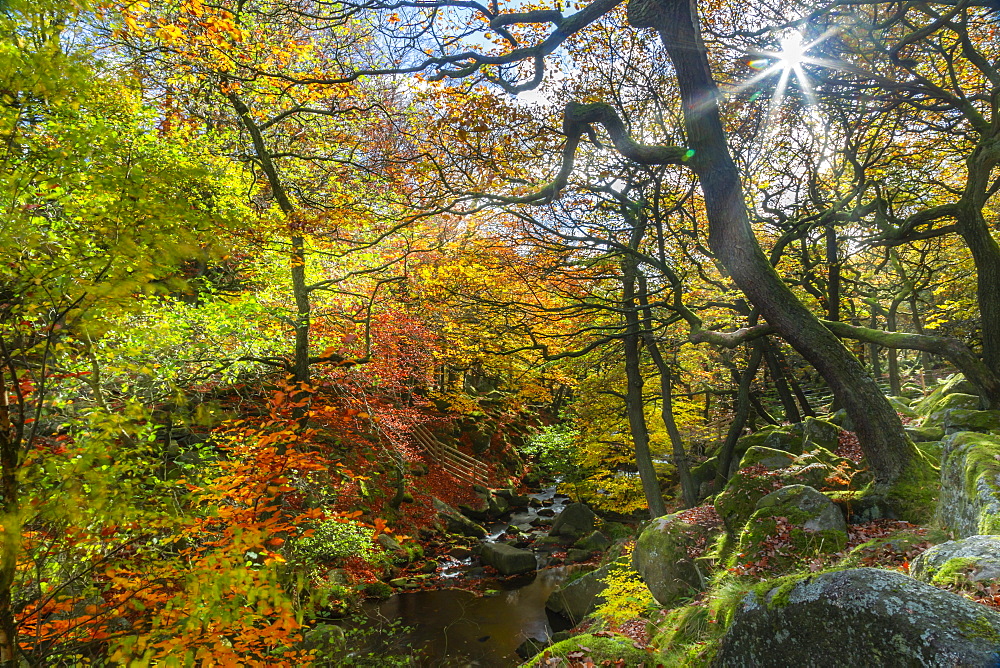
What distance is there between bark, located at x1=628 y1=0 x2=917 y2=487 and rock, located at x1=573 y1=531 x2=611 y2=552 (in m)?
8.73

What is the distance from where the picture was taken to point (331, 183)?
373 inches

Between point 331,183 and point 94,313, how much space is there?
7.97 meters

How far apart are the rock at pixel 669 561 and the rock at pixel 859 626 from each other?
11.1 ft

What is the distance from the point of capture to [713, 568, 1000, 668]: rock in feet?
6.50

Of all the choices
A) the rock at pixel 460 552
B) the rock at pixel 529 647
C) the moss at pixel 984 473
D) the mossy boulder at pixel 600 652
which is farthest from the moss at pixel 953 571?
the rock at pixel 460 552

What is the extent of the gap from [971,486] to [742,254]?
3.03 meters

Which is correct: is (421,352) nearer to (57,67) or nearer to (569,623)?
(569,623)

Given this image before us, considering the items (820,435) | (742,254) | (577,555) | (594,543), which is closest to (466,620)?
(577,555)

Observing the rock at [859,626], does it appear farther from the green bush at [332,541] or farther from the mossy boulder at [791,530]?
the green bush at [332,541]

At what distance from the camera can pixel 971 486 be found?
3.64m

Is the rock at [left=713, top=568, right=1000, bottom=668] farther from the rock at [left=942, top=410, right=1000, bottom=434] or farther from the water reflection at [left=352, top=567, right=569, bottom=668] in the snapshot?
the water reflection at [left=352, top=567, right=569, bottom=668]

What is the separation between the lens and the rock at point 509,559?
39.8 ft

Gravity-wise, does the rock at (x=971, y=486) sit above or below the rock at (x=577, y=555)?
above

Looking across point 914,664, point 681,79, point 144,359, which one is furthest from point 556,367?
point 914,664
